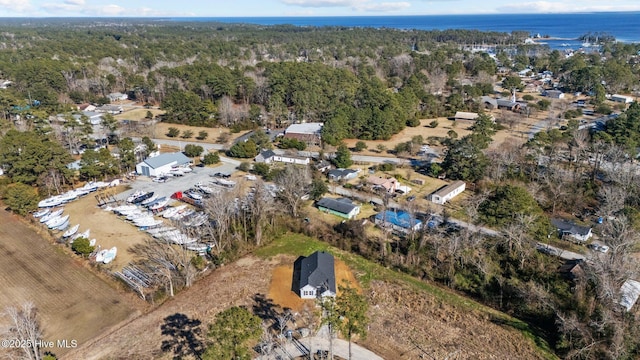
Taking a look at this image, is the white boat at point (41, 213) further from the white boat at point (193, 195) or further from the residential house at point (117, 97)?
the residential house at point (117, 97)

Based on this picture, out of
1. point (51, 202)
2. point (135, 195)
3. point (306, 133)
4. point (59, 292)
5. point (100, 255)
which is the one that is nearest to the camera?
point (59, 292)

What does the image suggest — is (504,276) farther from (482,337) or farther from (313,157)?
(313,157)

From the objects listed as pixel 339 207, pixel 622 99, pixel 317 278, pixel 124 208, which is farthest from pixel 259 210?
pixel 622 99

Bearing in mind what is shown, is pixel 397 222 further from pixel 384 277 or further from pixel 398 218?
pixel 384 277

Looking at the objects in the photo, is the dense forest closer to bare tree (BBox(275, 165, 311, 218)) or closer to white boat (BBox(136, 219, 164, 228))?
bare tree (BBox(275, 165, 311, 218))

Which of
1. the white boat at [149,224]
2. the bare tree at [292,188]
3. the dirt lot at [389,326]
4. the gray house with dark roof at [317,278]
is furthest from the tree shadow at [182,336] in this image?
the bare tree at [292,188]

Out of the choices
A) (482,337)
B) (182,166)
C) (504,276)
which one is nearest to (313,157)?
(182,166)
